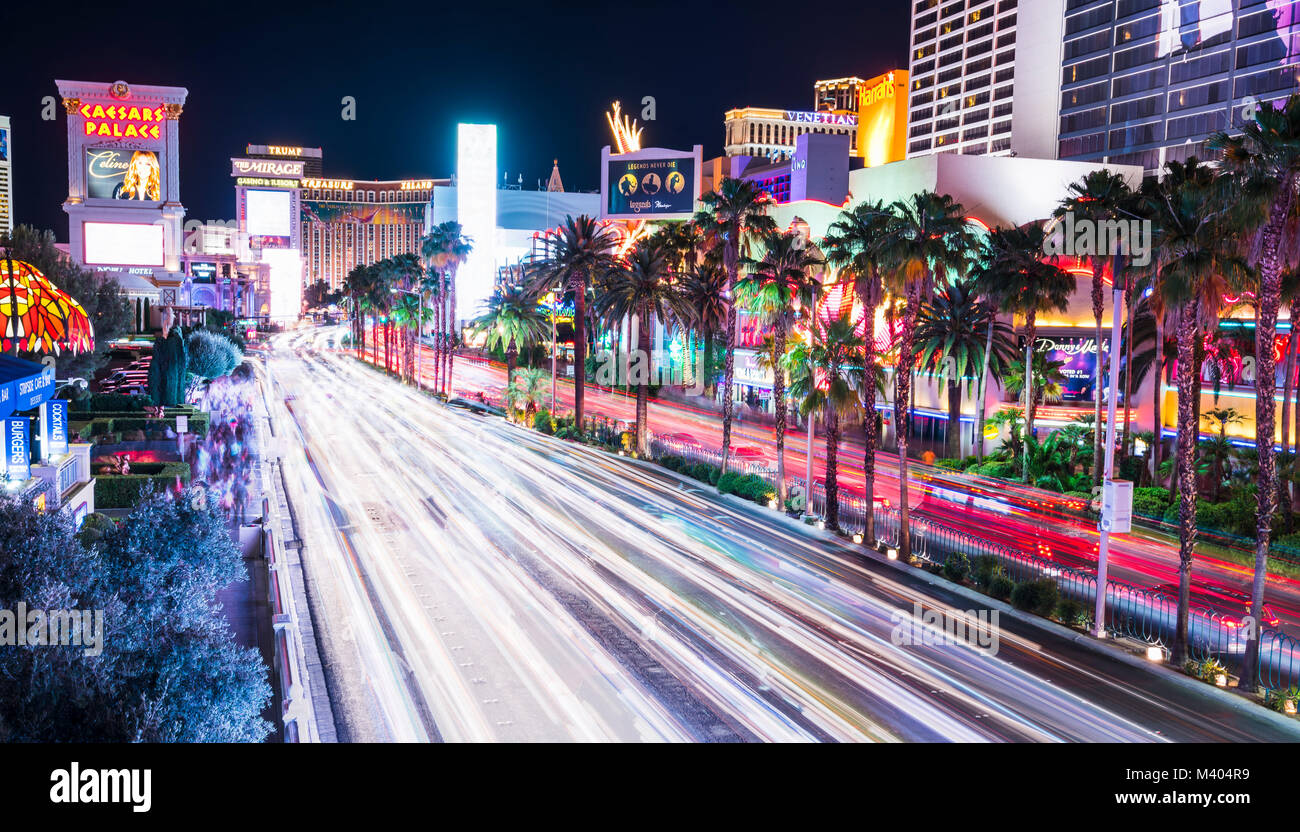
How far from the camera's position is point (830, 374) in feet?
91.7

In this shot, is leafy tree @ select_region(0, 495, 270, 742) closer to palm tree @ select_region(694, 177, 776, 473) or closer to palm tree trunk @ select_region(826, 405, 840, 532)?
palm tree trunk @ select_region(826, 405, 840, 532)

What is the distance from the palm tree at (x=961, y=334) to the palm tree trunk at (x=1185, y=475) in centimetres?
2709

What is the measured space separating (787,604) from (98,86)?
331 ft

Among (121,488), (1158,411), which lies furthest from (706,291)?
(121,488)

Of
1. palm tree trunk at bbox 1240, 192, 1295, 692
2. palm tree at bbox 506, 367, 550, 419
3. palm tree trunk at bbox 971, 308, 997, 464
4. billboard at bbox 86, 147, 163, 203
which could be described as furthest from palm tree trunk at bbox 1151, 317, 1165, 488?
billboard at bbox 86, 147, 163, 203

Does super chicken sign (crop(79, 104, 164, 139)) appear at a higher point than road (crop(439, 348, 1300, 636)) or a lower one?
higher

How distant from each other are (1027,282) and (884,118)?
7932 cm

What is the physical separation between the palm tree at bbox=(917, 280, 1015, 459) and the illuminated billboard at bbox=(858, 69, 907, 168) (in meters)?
58.5

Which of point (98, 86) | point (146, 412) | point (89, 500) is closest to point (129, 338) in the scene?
point (98, 86)

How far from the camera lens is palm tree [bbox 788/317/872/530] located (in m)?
27.5

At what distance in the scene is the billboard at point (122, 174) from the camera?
310ft

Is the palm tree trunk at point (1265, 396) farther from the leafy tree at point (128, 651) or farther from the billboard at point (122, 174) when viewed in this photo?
the billboard at point (122, 174)

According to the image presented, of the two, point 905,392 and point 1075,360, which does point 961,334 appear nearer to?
point 1075,360
